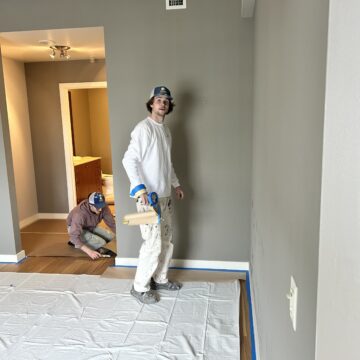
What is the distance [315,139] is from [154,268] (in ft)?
7.38

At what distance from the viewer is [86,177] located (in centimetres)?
594

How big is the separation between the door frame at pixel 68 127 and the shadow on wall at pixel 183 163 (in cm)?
195

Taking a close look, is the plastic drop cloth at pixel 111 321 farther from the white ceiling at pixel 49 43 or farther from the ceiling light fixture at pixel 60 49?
the ceiling light fixture at pixel 60 49

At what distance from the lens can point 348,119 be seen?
18.5 inches

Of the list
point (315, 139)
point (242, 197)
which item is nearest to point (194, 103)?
point (242, 197)

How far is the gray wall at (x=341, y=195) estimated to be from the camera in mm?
443

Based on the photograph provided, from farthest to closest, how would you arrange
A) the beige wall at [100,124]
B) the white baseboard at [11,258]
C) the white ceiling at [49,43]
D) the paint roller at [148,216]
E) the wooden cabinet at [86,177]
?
the beige wall at [100,124] → the wooden cabinet at [86,177] → the white baseboard at [11,258] → the white ceiling at [49,43] → the paint roller at [148,216]

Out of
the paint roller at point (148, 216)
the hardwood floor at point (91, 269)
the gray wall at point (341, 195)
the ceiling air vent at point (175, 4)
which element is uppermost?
the ceiling air vent at point (175, 4)

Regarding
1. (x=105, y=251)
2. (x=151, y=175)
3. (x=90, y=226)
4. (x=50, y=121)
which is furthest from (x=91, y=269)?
(x=50, y=121)

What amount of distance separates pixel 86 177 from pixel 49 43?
2.65 m

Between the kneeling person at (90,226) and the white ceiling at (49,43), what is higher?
the white ceiling at (49,43)

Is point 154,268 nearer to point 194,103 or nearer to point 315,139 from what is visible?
point 194,103

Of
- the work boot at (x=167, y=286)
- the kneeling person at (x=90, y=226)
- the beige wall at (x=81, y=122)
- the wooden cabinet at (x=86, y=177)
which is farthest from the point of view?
the beige wall at (x=81, y=122)

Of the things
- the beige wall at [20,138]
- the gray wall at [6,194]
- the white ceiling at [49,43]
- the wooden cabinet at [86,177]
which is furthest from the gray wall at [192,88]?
the wooden cabinet at [86,177]
